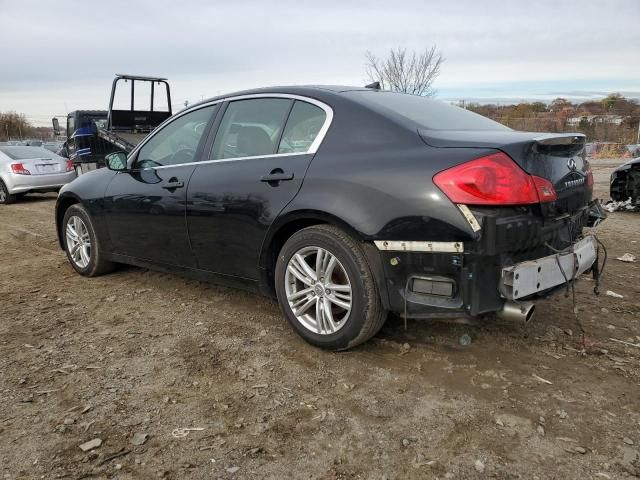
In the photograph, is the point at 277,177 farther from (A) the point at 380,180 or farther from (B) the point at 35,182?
(B) the point at 35,182

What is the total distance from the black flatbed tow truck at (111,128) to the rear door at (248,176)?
21.8 feet

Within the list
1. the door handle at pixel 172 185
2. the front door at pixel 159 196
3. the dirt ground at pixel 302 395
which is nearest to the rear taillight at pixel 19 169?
the front door at pixel 159 196

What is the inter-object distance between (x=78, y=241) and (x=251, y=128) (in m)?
2.39

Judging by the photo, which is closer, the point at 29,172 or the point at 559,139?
the point at 559,139

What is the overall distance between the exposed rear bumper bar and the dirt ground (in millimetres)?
500

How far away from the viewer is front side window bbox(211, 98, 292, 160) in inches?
137

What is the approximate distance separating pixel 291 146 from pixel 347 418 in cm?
168

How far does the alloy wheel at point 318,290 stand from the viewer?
307 centimetres

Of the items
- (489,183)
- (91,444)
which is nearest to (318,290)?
(489,183)

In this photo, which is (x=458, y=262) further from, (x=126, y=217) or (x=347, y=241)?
(x=126, y=217)

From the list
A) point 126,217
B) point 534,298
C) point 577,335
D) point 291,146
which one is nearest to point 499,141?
point 534,298

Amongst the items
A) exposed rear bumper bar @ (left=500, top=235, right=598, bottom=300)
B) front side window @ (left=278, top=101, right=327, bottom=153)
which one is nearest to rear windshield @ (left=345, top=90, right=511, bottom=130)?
front side window @ (left=278, top=101, right=327, bottom=153)

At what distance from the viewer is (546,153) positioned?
2.76m

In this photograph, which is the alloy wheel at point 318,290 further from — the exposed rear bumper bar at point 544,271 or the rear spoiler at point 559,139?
the rear spoiler at point 559,139
